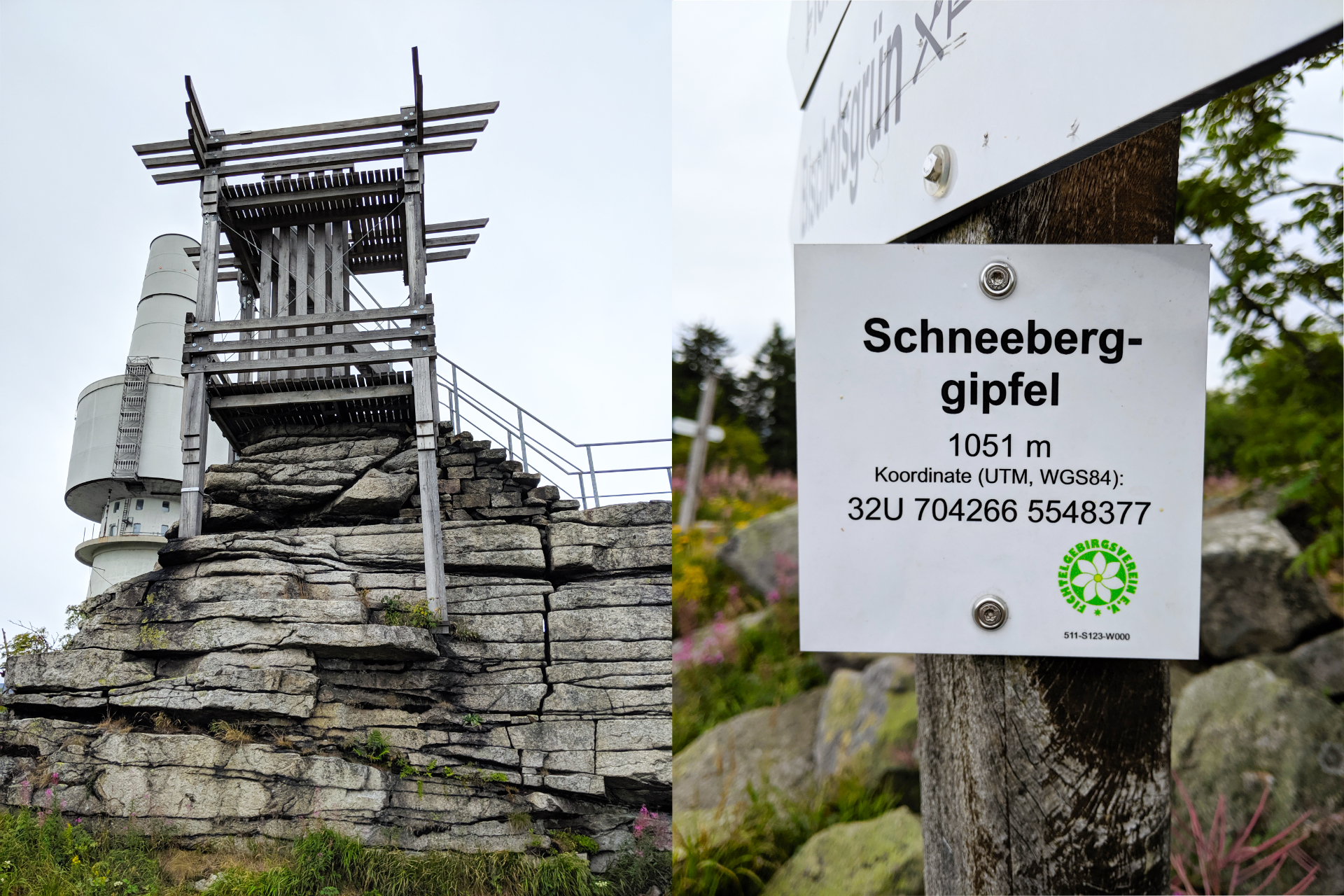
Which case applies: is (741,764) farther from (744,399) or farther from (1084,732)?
(744,399)

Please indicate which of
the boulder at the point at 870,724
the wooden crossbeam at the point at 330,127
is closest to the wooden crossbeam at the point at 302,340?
the wooden crossbeam at the point at 330,127

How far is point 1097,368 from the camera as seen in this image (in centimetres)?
103

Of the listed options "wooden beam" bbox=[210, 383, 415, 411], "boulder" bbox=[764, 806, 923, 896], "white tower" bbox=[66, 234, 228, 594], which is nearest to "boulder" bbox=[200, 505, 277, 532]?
"white tower" bbox=[66, 234, 228, 594]

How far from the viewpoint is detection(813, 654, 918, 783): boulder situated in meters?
3.68

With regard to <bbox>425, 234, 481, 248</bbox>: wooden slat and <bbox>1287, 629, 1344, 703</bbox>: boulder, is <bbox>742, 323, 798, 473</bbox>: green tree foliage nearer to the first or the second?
<bbox>1287, 629, 1344, 703</bbox>: boulder

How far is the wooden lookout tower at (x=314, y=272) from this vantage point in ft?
11.1

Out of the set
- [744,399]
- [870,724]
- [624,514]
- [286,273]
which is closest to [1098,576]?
[624,514]

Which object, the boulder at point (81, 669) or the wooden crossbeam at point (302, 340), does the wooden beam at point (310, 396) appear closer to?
the wooden crossbeam at point (302, 340)

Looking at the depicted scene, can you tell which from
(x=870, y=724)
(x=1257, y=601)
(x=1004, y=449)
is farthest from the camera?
(x=1257, y=601)

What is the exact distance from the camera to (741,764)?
4.19 m

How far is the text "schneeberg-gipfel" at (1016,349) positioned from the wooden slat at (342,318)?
9.06 feet

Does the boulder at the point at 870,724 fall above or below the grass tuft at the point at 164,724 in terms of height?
below

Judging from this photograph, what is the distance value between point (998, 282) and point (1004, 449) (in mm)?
218

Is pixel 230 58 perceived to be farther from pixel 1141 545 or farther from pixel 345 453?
pixel 1141 545
